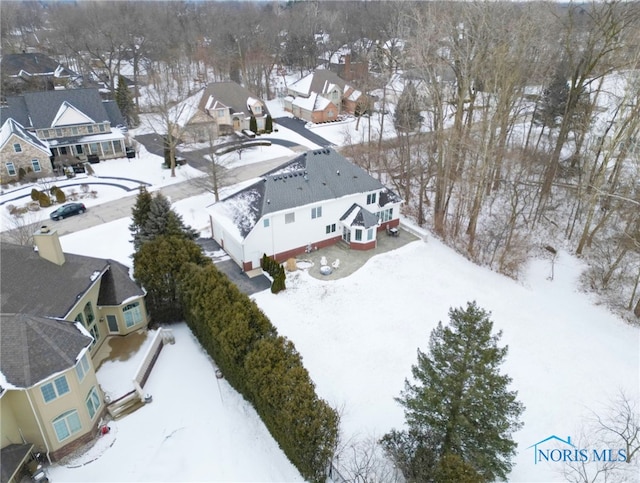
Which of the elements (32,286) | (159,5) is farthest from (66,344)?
(159,5)

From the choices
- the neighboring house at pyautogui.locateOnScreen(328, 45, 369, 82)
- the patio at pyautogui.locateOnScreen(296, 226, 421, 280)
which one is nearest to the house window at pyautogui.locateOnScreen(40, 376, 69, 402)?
the patio at pyautogui.locateOnScreen(296, 226, 421, 280)

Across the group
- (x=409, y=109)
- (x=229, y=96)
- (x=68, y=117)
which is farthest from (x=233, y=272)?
(x=229, y=96)

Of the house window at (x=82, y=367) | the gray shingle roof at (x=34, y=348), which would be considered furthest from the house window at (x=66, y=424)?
the gray shingle roof at (x=34, y=348)

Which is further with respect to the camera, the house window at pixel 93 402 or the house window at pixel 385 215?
the house window at pixel 385 215

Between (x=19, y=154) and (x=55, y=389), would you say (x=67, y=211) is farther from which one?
(x=55, y=389)

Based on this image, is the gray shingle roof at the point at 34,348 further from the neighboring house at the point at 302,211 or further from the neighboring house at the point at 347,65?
the neighboring house at the point at 347,65

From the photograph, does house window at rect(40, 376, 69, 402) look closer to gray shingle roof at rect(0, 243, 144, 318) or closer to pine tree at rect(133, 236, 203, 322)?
gray shingle roof at rect(0, 243, 144, 318)

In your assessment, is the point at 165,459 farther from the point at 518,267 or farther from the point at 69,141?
the point at 69,141

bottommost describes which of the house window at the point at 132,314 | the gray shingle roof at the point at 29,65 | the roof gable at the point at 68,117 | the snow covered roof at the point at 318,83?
the house window at the point at 132,314

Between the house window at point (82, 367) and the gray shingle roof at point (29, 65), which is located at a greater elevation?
the gray shingle roof at point (29, 65)
